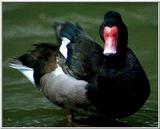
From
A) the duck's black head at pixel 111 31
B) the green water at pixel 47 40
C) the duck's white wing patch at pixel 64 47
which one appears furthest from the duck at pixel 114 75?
the green water at pixel 47 40

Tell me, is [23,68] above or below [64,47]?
Answer: below

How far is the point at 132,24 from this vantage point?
865cm

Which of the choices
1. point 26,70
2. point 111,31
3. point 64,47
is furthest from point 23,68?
point 111,31

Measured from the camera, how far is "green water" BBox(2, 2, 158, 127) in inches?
270

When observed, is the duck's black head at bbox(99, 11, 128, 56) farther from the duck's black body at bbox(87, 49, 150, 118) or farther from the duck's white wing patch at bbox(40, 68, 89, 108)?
the duck's white wing patch at bbox(40, 68, 89, 108)

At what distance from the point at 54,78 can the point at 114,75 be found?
2.14ft

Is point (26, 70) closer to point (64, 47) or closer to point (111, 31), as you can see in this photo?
point (64, 47)

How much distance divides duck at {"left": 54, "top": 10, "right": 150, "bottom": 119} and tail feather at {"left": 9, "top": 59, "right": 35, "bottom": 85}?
2.38 feet

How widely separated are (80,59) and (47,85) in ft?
1.53

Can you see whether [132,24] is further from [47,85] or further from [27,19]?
[47,85]

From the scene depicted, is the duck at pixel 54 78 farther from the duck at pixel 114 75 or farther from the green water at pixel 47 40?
the green water at pixel 47 40

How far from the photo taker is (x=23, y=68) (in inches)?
277

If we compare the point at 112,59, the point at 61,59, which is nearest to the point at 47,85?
the point at 61,59

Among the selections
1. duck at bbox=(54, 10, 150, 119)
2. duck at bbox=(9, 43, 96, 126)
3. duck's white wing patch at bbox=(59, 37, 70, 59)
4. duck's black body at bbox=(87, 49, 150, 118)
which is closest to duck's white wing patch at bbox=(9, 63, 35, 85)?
duck at bbox=(9, 43, 96, 126)
